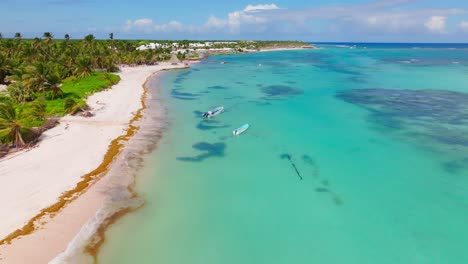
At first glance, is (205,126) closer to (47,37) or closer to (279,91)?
(279,91)

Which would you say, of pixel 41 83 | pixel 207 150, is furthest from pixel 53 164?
pixel 41 83

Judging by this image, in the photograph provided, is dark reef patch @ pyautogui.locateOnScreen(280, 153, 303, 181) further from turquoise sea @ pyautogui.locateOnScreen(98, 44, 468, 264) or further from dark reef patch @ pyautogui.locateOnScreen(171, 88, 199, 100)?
dark reef patch @ pyautogui.locateOnScreen(171, 88, 199, 100)

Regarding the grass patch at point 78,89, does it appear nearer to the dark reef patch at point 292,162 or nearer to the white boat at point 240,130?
the white boat at point 240,130

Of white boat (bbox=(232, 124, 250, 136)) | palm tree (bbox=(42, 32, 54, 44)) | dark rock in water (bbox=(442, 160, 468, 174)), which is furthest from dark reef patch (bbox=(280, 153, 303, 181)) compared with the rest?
palm tree (bbox=(42, 32, 54, 44))

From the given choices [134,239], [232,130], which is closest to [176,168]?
[134,239]

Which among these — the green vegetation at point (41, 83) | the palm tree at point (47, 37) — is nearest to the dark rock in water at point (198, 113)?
the green vegetation at point (41, 83)
